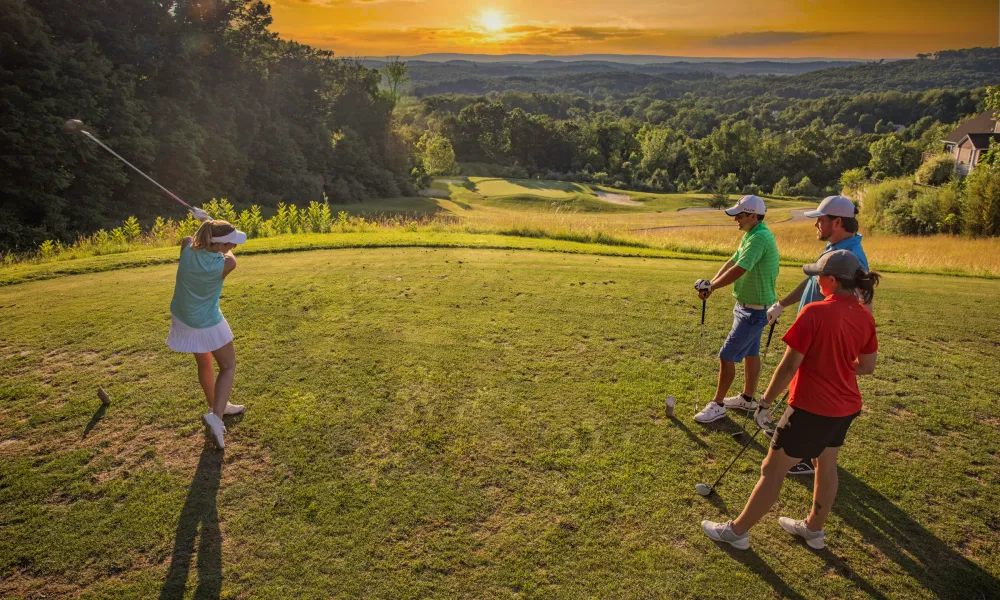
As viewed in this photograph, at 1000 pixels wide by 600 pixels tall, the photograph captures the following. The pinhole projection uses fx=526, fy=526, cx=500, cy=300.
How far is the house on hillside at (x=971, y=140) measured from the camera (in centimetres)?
6162

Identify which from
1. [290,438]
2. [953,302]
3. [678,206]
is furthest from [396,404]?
[678,206]

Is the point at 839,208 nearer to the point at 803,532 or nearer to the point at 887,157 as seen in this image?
the point at 803,532

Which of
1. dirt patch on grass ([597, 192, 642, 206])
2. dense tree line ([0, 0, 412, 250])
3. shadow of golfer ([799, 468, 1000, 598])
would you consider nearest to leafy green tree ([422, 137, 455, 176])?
dense tree line ([0, 0, 412, 250])

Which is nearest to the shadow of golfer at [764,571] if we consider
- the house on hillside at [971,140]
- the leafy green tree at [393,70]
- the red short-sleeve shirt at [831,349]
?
the red short-sleeve shirt at [831,349]

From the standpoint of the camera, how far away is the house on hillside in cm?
6162

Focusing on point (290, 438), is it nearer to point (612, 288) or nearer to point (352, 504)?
point (352, 504)

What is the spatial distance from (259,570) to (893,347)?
1038cm

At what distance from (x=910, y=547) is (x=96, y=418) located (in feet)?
29.9

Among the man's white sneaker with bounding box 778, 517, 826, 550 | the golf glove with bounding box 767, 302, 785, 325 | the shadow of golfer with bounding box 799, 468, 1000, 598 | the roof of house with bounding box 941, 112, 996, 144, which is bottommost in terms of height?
the shadow of golfer with bounding box 799, 468, 1000, 598

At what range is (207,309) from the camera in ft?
20.0

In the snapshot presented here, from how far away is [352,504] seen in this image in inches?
209

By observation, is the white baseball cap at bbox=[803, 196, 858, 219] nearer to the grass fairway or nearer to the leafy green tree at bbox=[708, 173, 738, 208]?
the grass fairway

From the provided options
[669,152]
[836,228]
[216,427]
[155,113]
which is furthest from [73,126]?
[669,152]

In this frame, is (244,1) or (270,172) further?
(270,172)
